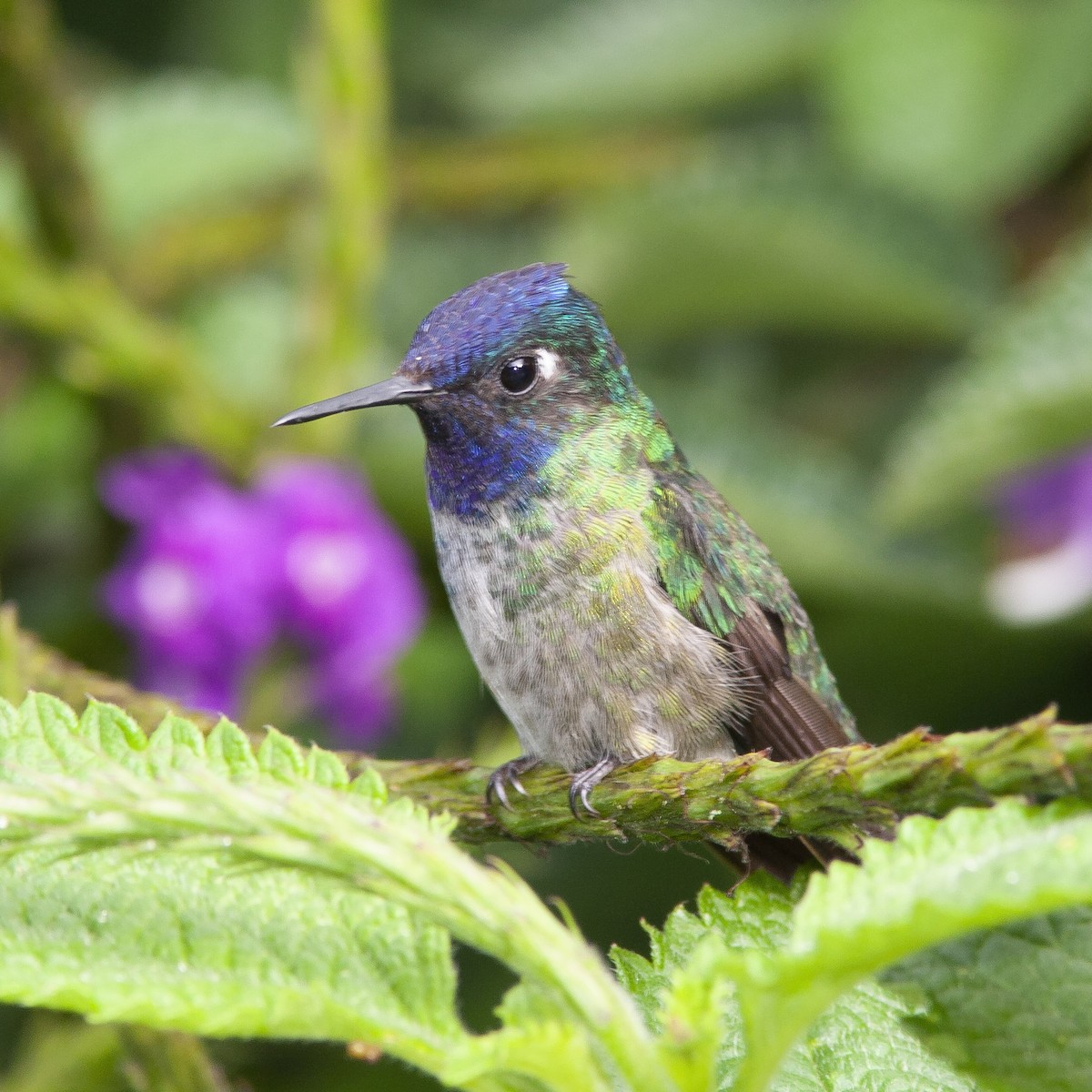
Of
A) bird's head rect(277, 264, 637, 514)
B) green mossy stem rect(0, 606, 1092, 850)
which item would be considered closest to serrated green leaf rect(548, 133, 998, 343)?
bird's head rect(277, 264, 637, 514)

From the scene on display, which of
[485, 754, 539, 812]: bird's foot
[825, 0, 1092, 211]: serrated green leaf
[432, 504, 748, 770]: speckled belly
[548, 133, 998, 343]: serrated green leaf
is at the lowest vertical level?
[485, 754, 539, 812]: bird's foot

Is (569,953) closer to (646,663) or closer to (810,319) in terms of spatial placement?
(646,663)

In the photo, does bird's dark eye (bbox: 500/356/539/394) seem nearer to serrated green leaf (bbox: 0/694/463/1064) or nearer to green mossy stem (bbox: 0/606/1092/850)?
green mossy stem (bbox: 0/606/1092/850)

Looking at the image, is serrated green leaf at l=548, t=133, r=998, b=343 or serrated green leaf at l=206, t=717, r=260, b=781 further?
serrated green leaf at l=548, t=133, r=998, b=343

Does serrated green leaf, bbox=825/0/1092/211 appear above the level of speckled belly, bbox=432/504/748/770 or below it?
above

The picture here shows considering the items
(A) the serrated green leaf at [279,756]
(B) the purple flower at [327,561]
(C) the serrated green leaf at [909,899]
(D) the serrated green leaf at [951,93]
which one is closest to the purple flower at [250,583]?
(B) the purple flower at [327,561]

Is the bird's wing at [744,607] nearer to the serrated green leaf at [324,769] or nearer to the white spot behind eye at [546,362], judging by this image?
the white spot behind eye at [546,362]

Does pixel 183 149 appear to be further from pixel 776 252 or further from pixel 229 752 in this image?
pixel 229 752

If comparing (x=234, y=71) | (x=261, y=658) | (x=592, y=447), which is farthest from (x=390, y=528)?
(x=234, y=71)
